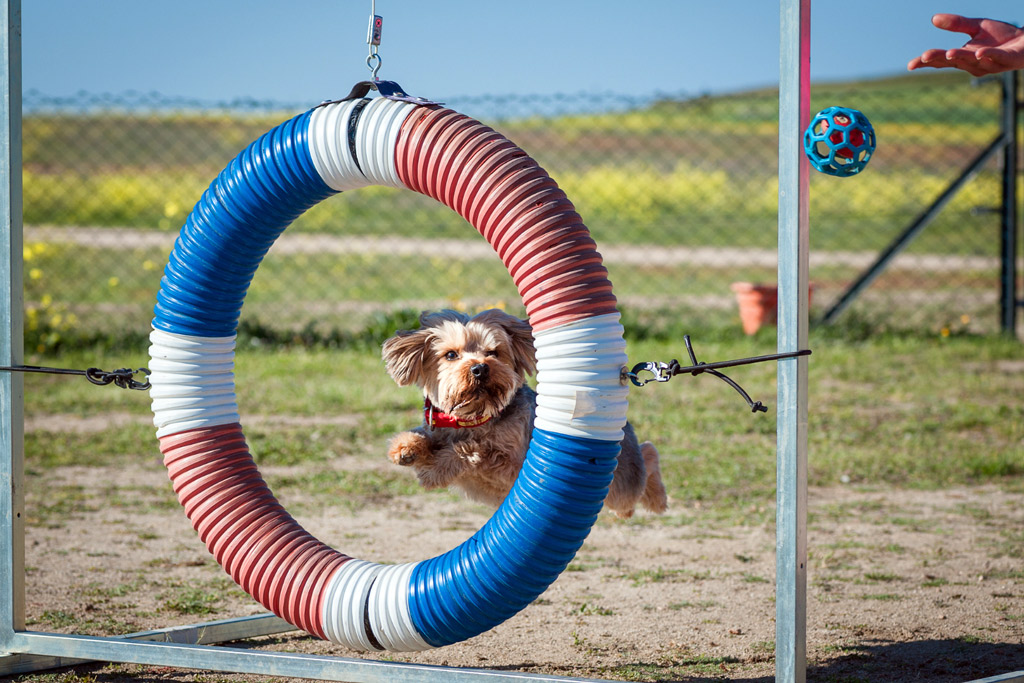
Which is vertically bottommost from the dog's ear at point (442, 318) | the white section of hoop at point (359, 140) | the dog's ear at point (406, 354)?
the dog's ear at point (406, 354)

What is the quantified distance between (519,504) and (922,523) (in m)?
3.21

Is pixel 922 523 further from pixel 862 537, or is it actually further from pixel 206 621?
pixel 206 621

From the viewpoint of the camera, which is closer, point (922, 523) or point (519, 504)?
point (519, 504)

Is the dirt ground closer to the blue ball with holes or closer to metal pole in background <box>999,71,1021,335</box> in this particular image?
the blue ball with holes

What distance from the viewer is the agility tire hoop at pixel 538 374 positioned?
9.82ft

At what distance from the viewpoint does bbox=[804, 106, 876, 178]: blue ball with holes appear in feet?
9.32

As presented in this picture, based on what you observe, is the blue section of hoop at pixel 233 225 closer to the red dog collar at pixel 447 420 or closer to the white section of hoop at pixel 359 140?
the white section of hoop at pixel 359 140

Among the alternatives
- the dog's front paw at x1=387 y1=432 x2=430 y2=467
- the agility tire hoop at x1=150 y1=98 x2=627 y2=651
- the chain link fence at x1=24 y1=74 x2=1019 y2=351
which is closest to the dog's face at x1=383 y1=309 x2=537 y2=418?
the dog's front paw at x1=387 y1=432 x2=430 y2=467

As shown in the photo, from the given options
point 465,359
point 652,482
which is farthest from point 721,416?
point 465,359

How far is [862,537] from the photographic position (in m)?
5.23

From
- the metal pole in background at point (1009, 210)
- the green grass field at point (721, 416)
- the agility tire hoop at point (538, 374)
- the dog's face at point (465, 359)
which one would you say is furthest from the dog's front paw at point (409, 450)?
the metal pole in background at point (1009, 210)

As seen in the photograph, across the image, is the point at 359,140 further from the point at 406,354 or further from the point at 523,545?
the point at 523,545

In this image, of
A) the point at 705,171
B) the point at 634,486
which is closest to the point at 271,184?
the point at 634,486

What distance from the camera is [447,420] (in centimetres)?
346
